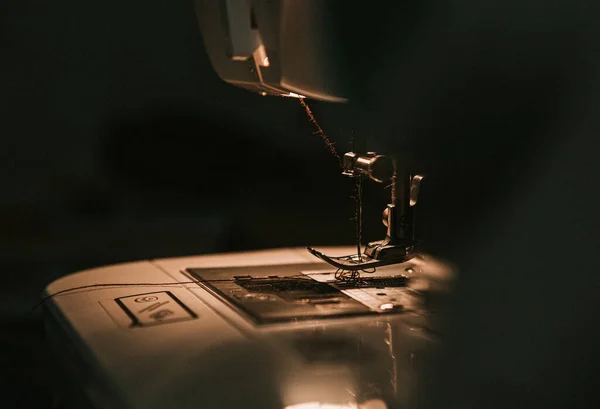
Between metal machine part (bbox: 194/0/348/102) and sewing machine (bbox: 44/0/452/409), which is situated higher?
metal machine part (bbox: 194/0/348/102)

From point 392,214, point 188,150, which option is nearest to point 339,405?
point 392,214

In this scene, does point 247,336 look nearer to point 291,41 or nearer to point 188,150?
point 291,41

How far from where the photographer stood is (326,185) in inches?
117

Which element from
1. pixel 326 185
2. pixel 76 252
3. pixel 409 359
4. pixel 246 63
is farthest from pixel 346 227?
pixel 409 359

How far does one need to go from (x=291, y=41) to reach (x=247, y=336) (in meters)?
0.39

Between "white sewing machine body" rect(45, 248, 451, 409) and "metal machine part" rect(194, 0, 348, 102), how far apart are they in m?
0.28

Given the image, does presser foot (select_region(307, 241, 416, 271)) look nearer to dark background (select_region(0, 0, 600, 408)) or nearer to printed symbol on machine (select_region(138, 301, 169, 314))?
dark background (select_region(0, 0, 600, 408))

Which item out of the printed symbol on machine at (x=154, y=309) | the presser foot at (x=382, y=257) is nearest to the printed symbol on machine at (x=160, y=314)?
the printed symbol on machine at (x=154, y=309)

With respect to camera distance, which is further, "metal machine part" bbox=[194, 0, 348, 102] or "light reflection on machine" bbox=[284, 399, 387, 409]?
"metal machine part" bbox=[194, 0, 348, 102]

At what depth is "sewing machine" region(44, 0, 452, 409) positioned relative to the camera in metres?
0.84

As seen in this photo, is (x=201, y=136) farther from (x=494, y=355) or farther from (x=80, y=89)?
(x=494, y=355)

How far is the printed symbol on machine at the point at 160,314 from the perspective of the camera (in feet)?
3.54

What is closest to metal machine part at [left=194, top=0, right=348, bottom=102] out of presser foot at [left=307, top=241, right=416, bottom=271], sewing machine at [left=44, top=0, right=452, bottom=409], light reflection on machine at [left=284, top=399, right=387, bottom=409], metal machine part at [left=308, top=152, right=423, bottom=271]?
sewing machine at [left=44, top=0, right=452, bottom=409]

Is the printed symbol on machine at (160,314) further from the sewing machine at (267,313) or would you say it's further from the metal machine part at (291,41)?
the metal machine part at (291,41)
